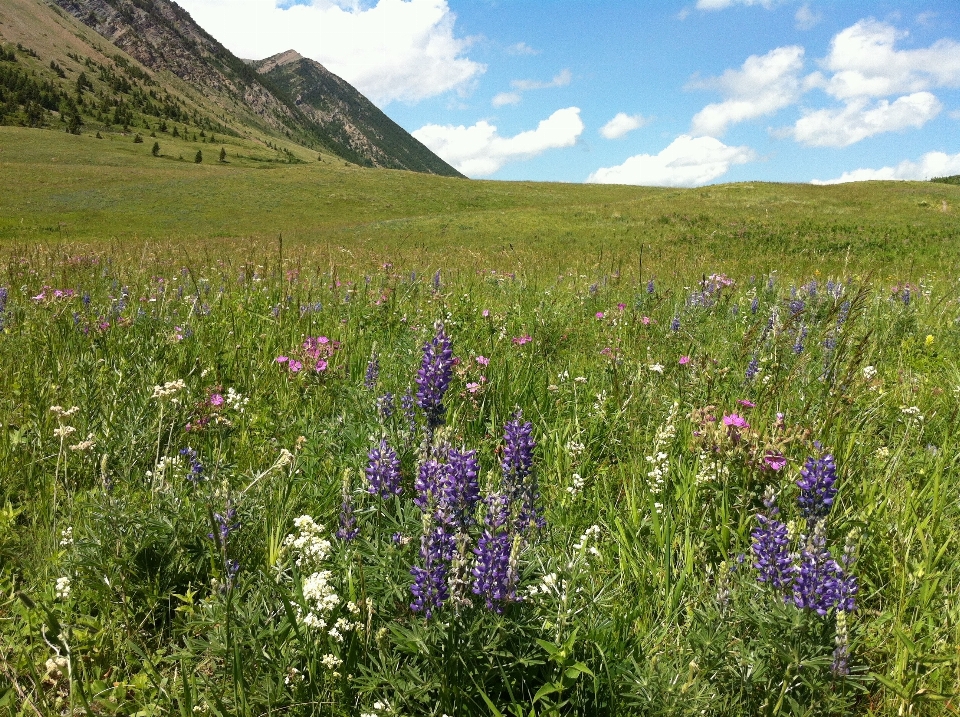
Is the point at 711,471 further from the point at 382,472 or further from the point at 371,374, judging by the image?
the point at 371,374

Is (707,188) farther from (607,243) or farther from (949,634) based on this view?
(949,634)

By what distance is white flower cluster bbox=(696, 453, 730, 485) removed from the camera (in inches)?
101

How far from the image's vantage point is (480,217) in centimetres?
3278

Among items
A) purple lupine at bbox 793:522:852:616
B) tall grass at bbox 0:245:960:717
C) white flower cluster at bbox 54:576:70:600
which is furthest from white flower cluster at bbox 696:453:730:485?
white flower cluster at bbox 54:576:70:600

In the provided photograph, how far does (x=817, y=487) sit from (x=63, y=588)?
2739mm

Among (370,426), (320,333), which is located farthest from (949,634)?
(320,333)

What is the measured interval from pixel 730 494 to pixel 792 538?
A: 538 mm

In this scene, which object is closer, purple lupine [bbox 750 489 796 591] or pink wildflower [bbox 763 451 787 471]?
purple lupine [bbox 750 489 796 591]

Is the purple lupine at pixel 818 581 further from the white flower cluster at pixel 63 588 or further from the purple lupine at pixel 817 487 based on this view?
the white flower cluster at pixel 63 588

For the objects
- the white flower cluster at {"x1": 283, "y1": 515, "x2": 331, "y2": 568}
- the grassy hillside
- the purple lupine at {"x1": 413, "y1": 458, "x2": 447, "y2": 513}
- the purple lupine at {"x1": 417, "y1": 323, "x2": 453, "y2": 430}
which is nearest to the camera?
the purple lupine at {"x1": 413, "y1": 458, "x2": 447, "y2": 513}

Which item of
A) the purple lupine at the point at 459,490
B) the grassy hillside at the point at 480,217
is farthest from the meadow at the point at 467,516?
the grassy hillside at the point at 480,217

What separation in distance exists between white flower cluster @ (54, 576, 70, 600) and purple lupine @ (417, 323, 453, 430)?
142cm

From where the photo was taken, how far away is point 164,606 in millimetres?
2111

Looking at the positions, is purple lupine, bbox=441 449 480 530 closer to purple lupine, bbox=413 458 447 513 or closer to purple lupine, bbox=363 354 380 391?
purple lupine, bbox=413 458 447 513
